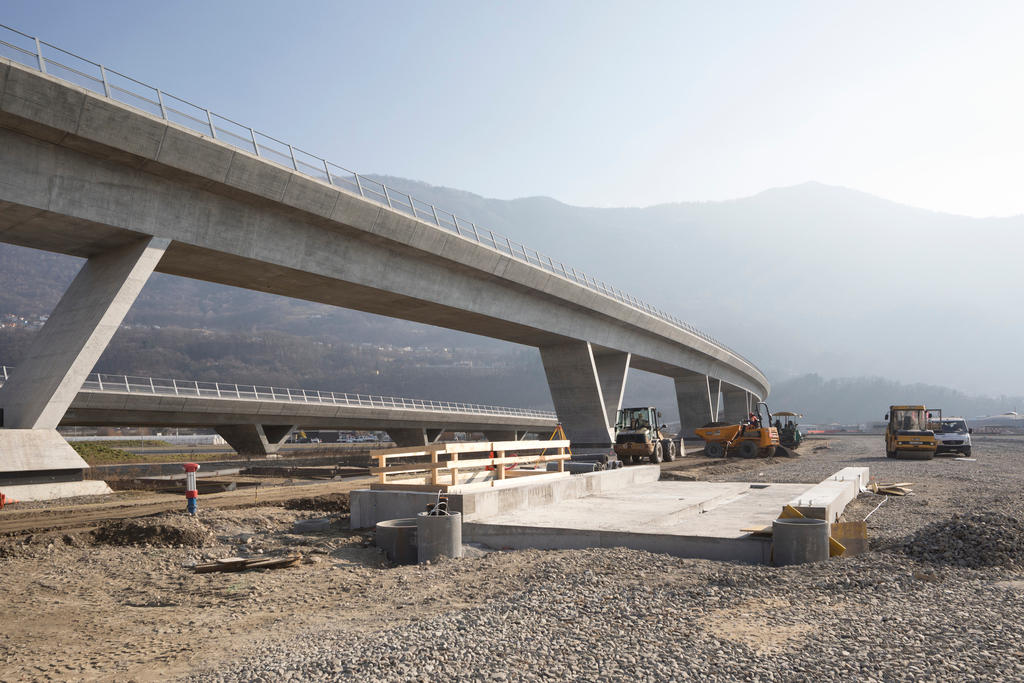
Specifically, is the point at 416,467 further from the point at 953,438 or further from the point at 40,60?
the point at 953,438

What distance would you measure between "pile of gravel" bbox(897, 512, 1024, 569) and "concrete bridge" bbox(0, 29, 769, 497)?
1848 cm

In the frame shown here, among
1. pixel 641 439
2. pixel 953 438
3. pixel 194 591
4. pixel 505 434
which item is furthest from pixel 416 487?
pixel 505 434

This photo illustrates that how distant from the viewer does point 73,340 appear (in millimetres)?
18469

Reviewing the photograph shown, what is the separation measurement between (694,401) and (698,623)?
213 ft

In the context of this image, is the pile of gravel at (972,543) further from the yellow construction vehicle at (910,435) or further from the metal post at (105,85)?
the yellow construction vehicle at (910,435)

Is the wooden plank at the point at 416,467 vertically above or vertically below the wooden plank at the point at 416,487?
above

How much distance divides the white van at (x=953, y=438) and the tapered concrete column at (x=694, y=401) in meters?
30.1

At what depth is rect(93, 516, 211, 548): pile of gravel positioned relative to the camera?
10.7m

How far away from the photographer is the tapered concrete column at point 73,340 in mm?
17906

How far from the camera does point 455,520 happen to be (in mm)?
9766

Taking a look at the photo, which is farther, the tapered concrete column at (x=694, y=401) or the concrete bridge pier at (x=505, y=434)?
the concrete bridge pier at (x=505, y=434)

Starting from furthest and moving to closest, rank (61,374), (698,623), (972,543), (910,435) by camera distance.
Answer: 1. (910,435)
2. (61,374)
3. (972,543)
4. (698,623)

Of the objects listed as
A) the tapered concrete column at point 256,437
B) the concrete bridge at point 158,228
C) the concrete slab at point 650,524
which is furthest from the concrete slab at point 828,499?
the tapered concrete column at point 256,437

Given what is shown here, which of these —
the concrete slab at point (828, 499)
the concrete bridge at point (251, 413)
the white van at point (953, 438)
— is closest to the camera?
the concrete slab at point (828, 499)
